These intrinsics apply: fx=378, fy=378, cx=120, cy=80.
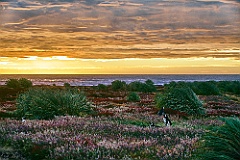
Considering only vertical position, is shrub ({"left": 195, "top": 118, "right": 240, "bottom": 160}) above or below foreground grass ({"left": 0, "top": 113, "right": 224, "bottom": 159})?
above

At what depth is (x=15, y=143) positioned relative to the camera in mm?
9656

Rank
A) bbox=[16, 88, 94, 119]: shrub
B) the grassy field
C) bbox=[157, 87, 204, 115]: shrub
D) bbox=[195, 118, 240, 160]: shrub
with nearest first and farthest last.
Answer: bbox=[195, 118, 240, 160]: shrub, the grassy field, bbox=[16, 88, 94, 119]: shrub, bbox=[157, 87, 204, 115]: shrub

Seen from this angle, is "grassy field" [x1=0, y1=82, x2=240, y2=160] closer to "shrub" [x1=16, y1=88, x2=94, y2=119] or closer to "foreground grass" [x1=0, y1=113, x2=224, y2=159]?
"foreground grass" [x1=0, y1=113, x2=224, y2=159]

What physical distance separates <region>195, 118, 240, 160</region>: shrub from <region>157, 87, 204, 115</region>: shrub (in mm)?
12846

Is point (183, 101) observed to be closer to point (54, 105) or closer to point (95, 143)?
point (54, 105)

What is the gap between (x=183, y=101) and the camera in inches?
850

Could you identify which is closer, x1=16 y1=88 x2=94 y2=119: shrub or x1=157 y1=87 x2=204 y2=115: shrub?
x1=16 y1=88 x2=94 y2=119: shrub

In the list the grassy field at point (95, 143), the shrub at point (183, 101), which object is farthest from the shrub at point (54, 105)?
the shrub at point (183, 101)

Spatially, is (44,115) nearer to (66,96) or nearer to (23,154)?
(66,96)

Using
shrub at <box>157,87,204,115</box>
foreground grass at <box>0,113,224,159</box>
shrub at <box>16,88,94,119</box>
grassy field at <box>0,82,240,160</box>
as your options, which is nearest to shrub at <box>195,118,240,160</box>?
grassy field at <box>0,82,240,160</box>

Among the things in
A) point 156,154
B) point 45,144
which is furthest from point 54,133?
point 156,154

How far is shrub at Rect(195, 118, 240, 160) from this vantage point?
7.43 meters

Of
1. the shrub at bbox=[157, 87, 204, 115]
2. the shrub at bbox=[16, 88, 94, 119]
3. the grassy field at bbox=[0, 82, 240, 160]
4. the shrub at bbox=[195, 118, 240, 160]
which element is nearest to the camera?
the shrub at bbox=[195, 118, 240, 160]

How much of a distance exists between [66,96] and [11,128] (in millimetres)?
5690
